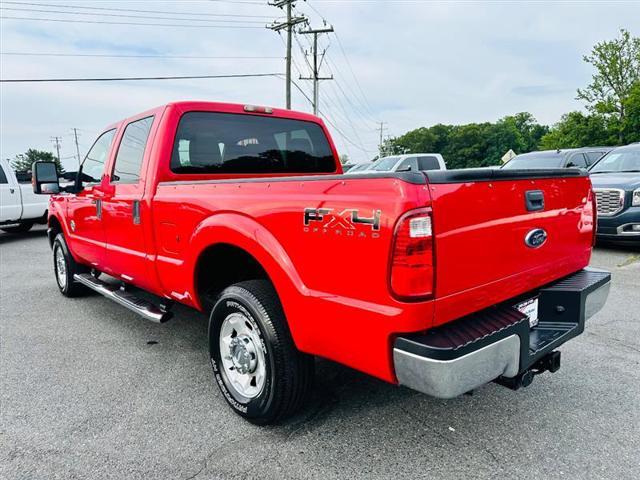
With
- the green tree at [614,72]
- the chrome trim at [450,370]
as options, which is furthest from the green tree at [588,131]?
the chrome trim at [450,370]

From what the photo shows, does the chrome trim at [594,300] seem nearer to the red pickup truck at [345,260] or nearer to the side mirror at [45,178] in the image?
the red pickup truck at [345,260]

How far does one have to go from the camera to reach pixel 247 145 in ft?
12.1

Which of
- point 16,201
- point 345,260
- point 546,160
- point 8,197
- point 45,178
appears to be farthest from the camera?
point 16,201

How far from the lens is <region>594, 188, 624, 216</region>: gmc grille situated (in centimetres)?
711

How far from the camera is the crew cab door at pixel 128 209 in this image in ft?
11.3

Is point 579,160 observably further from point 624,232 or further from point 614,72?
point 614,72

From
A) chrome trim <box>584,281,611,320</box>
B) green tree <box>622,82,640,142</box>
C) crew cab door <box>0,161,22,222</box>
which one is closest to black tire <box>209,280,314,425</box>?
chrome trim <box>584,281,611,320</box>

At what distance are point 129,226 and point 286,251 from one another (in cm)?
191

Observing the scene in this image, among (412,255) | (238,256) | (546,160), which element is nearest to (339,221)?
(412,255)

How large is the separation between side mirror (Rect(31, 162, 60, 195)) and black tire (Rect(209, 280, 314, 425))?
3324 mm

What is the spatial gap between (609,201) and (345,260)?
6947mm

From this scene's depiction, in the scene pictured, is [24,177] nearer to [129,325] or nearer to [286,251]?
[129,325]

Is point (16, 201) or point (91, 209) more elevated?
point (91, 209)

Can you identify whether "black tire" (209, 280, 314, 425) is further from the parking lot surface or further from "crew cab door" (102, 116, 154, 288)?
"crew cab door" (102, 116, 154, 288)
